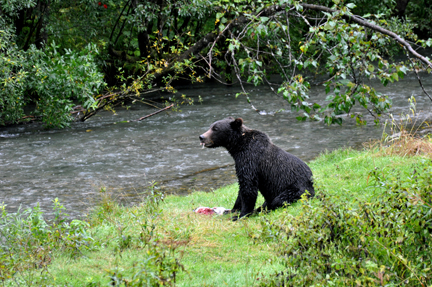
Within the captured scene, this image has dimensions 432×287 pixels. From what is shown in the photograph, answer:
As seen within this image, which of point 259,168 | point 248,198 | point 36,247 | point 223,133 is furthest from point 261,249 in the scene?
point 36,247

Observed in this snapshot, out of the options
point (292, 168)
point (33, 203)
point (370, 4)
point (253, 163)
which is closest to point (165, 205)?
point (253, 163)

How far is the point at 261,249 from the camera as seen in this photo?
510 cm

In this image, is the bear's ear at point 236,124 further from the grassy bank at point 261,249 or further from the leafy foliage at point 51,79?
the leafy foliage at point 51,79

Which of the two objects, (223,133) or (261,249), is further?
(223,133)

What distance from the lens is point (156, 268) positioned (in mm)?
3395

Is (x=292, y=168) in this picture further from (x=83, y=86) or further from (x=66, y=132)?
(x=66, y=132)

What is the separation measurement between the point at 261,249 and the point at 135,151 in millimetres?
8343

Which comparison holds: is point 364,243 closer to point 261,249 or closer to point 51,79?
point 261,249

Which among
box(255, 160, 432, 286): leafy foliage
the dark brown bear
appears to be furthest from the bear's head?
box(255, 160, 432, 286): leafy foliage

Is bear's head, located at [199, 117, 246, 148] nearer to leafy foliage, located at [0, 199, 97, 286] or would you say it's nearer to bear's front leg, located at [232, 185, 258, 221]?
bear's front leg, located at [232, 185, 258, 221]

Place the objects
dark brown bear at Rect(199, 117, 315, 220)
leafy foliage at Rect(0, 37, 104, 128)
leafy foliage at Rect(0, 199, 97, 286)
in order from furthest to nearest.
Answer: leafy foliage at Rect(0, 37, 104, 128) → dark brown bear at Rect(199, 117, 315, 220) → leafy foliage at Rect(0, 199, 97, 286)

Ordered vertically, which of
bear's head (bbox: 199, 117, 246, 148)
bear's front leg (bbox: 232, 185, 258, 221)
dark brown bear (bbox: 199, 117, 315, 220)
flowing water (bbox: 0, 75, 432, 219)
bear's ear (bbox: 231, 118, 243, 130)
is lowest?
flowing water (bbox: 0, 75, 432, 219)

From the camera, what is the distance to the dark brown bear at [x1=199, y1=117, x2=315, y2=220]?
6613mm

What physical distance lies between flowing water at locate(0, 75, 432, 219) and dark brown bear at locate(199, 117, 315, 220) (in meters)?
1.45
